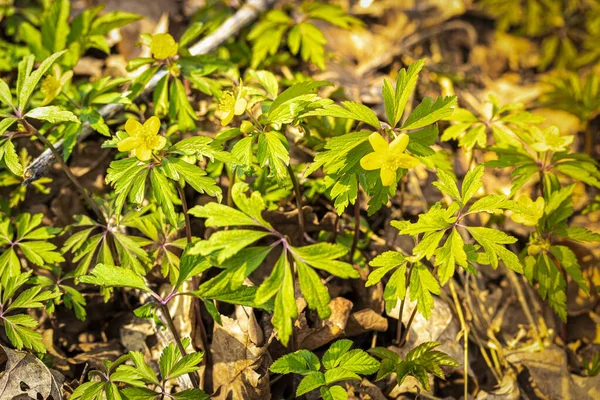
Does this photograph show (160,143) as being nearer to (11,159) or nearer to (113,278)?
(113,278)

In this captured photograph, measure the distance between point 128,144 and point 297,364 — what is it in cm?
142

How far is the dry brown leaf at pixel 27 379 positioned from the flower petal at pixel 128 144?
4.18 ft

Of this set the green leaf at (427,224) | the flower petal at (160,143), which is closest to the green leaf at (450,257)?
the green leaf at (427,224)

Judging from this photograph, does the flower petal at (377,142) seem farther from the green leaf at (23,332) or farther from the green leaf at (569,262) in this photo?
the green leaf at (23,332)

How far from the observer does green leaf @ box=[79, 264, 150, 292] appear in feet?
7.75

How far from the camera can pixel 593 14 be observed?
486cm

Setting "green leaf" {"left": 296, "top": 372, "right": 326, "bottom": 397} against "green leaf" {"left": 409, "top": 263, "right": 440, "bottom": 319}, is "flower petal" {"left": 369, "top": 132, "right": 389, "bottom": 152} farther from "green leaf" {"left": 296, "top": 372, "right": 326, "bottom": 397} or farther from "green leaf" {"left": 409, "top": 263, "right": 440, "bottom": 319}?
"green leaf" {"left": 296, "top": 372, "right": 326, "bottom": 397}

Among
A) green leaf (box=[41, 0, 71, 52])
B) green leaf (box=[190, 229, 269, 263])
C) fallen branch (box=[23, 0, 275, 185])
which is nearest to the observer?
green leaf (box=[190, 229, 269, 263])

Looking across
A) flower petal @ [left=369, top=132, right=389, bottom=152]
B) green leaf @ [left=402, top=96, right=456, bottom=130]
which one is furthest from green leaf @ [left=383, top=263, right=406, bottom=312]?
green leaf @ [left=402, top=96, right=456, bottom=130]

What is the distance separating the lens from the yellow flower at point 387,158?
2.30m

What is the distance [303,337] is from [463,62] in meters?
3.64

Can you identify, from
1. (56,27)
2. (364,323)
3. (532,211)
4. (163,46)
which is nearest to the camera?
(532,211)

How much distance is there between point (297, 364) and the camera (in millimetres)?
2436

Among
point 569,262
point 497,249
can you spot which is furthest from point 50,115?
point 569,262
